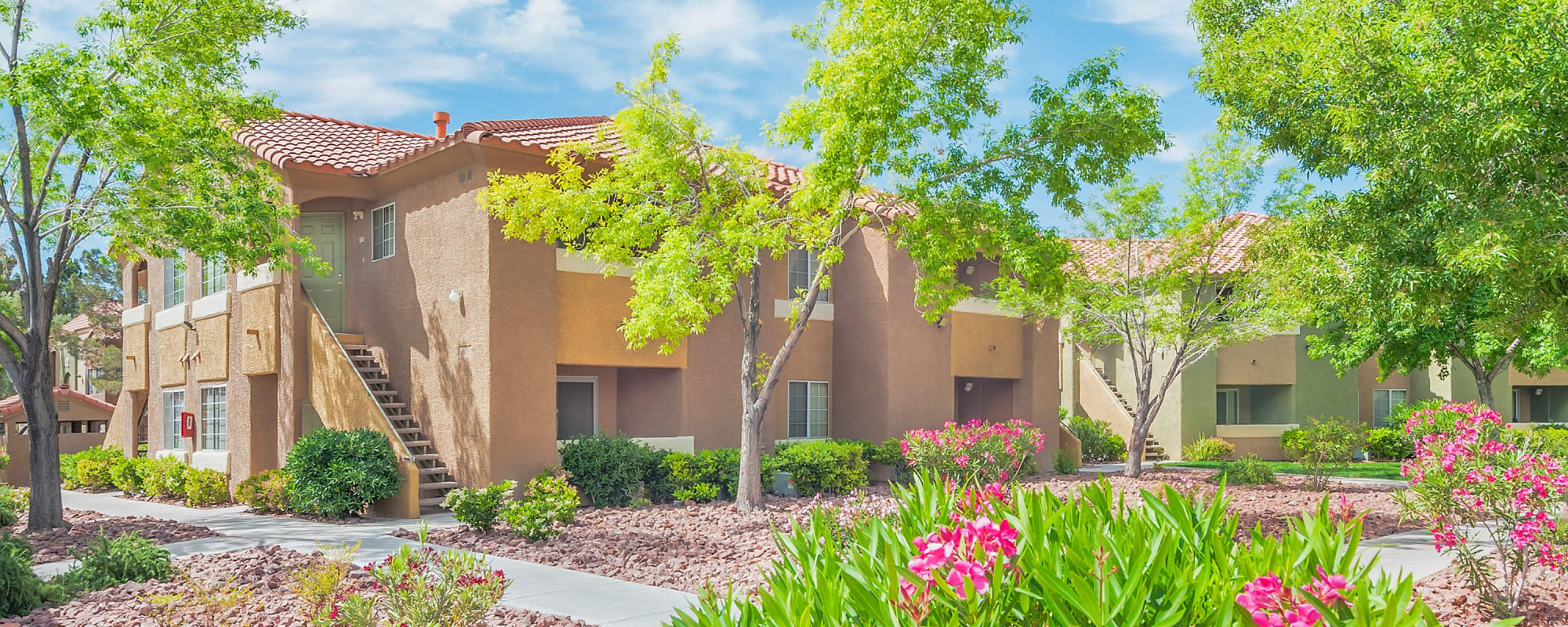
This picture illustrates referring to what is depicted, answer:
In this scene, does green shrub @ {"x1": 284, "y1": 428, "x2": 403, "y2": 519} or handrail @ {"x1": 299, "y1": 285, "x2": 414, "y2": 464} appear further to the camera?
handrail @ {"x1": 299, "y1": 285, "x2": 414, "y2": 464}

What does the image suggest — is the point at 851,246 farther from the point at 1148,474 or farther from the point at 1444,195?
the point at 1444,195

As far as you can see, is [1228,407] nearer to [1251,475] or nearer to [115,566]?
[1251,475]

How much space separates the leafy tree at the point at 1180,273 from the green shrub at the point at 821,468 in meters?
4.96

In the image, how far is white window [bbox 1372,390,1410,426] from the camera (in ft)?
113

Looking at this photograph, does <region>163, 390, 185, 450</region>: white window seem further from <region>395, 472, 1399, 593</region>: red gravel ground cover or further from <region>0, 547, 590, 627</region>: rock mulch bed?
<region>0, 547, 590, 627</region>: rock mulch bed

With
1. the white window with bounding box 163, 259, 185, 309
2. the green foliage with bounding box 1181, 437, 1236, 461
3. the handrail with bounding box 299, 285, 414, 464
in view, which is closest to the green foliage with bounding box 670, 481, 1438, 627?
the handrail with bounding box 299, 285, 414, 464

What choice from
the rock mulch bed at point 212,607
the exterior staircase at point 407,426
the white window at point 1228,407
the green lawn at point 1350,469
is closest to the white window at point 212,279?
the exterior staircase at point 407,426

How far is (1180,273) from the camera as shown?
66.6 feet

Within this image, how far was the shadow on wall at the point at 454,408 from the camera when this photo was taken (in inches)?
636

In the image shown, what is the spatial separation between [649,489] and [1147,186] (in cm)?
1034

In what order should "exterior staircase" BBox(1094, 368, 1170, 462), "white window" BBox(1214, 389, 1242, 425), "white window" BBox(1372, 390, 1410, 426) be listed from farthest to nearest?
"white window" BBox(1372, 390, 1410, 426) → "white window" BBox(1214, 389, 1242, 425) → "exterior staircase" BBox(1094, 368, 1170, 462)

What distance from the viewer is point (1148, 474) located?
71.5 feet

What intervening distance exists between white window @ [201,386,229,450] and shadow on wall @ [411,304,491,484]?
18.2ft

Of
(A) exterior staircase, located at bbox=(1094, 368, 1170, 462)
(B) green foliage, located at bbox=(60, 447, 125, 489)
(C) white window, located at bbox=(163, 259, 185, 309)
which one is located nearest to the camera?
(B) green foliage, located at bbox=(60, 447, 125, 489)
